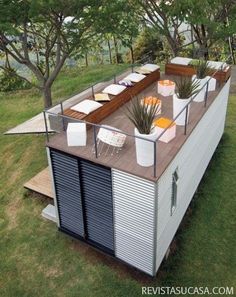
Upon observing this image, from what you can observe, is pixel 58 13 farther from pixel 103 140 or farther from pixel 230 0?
pixel 230 0

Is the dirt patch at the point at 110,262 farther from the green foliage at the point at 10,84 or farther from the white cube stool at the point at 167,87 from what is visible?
the green foliage at the point at 10,84

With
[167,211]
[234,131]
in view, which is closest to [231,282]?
[167,211]

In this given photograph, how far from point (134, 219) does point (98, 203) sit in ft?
3.16

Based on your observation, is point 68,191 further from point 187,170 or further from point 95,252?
point 187,170

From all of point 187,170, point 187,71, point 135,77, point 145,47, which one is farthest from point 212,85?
point 145,47

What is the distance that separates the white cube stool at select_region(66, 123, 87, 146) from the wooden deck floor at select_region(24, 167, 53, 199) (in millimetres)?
2940

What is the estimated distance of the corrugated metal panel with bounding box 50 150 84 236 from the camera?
286 inches

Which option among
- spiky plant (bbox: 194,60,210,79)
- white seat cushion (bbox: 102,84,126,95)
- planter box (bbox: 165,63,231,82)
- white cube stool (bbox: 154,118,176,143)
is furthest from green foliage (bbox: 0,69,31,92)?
white cube stool (bbox: 154,118,176,143)

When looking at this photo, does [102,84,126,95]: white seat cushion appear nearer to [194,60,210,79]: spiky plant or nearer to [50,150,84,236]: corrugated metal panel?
[194,60,210,79]: spiky plant

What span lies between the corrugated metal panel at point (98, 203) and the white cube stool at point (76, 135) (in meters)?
0.49

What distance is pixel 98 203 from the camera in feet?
23.8

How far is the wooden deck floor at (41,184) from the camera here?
9.65 metres

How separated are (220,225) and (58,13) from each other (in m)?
8.00

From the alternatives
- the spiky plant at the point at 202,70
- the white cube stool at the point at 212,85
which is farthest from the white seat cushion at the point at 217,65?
the spiky plant at the point at 202,70
